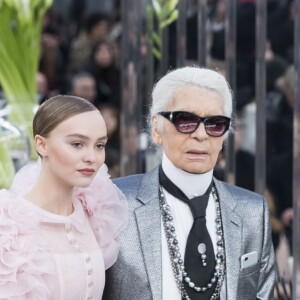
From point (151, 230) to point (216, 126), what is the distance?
36 centimetres

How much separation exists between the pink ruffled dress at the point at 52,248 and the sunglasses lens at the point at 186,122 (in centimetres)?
33

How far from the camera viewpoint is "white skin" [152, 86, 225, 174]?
3.05m

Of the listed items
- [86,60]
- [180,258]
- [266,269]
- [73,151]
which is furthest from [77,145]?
[86,60]

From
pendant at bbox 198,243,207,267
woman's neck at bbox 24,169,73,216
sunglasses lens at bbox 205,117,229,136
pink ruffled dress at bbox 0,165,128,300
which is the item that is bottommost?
pendant at bbox 198,243,207,267

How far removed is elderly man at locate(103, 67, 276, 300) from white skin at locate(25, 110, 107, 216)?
1.04 feet

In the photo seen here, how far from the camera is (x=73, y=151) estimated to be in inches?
111

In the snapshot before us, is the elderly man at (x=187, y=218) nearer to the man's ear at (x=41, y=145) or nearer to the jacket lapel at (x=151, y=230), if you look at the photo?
the jacket lapel at (x=151, y=230)

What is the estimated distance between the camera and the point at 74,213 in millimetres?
2896

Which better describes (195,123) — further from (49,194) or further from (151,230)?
(49,194)

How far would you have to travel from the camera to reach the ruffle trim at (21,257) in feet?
8.90

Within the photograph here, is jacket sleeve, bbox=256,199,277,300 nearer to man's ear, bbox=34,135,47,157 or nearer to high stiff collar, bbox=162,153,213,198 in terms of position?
high stiff collar, bbox=162,153,213,198

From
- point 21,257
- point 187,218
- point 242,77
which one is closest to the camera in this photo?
point 21,257

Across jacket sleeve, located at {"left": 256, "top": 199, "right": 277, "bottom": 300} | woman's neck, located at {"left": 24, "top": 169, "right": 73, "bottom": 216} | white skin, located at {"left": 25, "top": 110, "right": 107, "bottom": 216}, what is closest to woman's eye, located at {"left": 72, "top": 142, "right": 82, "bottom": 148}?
white skin, located at {"left": 25, "top": 110, "right": 107, "bottom": 216}

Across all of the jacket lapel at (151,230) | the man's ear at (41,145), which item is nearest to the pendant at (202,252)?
the jacket lapel at (151,230)
